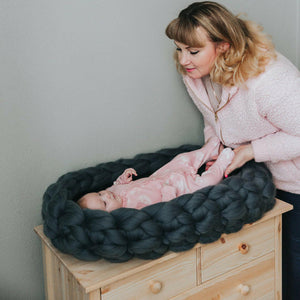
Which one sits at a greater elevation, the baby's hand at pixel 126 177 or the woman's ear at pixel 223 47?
the woman's ear at pixel 223 47

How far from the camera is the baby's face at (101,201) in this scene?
1176mm

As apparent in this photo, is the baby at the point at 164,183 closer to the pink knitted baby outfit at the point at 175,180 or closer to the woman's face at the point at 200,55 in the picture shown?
the pink knitted baby outfit at the point at 175,180

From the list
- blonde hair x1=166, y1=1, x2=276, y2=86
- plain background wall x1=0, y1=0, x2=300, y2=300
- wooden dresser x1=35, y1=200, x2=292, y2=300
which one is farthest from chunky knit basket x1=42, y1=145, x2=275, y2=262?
blonde hair x1=166, y1=1, x2=276, y2=86

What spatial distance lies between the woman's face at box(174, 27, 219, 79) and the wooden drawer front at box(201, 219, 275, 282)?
1.67 feet

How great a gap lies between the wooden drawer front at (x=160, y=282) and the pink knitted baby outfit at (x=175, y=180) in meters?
0.20

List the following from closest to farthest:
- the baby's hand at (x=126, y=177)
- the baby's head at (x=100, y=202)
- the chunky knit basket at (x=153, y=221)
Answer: the chunky knit basket at (x=153, y=221) → the baby's head at (x=100, y=202) → the baby's hand at (x=126, y=177)

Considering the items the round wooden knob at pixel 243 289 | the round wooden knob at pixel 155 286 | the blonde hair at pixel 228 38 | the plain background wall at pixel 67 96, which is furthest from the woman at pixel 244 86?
the round wooden knob at pixel 155 286

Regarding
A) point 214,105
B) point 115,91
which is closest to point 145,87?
point 115,91

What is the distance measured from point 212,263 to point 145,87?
2.06 feet

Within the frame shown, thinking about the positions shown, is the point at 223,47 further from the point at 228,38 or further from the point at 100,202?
the point at 100,202

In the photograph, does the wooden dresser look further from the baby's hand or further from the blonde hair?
the blonde hair

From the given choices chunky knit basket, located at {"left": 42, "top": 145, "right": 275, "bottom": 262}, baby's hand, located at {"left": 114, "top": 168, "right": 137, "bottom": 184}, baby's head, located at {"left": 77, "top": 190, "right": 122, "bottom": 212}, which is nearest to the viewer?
chunky knit basket, located at {"left": 42, "top": 145, "right": 275, "bottom": 262}

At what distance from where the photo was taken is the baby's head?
1.18m

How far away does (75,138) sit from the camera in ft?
→ 4.35
